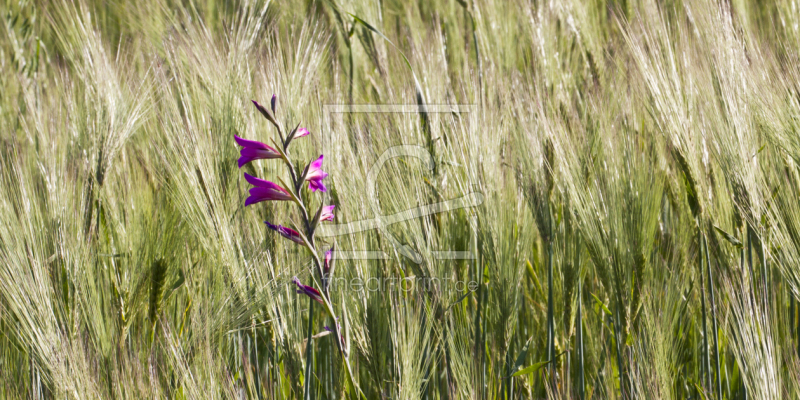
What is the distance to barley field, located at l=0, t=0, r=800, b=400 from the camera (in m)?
0.97

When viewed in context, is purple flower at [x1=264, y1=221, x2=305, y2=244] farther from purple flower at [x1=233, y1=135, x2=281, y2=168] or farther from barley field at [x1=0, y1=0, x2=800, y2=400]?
purple flower at [x1=233, y1=135, x2=281, y2=168]

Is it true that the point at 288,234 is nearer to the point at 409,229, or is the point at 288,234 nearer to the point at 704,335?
the point at 409,229

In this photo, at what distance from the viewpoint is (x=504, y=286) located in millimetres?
1037

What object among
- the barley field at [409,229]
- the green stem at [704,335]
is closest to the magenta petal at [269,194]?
the barley field at [409,229]

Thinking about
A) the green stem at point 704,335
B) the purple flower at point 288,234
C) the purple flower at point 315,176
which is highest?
the purple flower at point 315,176

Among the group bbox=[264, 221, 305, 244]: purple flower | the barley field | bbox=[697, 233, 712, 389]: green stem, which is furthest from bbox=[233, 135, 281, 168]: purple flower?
bbox=[697, 233, 712, 389]: green stem

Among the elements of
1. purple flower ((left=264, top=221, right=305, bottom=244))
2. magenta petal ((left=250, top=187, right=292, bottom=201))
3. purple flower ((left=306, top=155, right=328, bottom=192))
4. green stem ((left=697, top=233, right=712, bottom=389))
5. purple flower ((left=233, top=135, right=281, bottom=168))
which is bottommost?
A: green stem ((left=697, top=233, right=712, bottom=389))

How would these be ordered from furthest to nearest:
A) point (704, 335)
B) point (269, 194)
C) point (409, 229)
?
1. point (704, 335)
2. point (409, 229)
3. point (269, 194)

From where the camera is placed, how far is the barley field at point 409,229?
97cm

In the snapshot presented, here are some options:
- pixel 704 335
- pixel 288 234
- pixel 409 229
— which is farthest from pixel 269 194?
pixel 704 335

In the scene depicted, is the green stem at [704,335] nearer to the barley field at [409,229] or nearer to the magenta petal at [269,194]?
the barley field at [409,229]

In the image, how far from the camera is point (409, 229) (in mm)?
1010

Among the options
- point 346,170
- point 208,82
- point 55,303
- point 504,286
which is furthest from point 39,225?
point 504,286

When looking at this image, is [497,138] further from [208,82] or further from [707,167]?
[208,82]
